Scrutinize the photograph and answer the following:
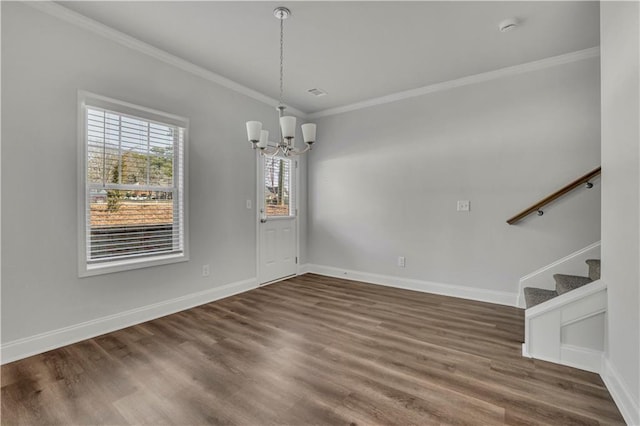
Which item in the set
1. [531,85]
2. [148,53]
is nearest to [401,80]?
[531,85]

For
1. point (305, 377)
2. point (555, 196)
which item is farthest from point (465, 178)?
point (305, 377)

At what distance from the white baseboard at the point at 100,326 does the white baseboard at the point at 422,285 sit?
1.71 m

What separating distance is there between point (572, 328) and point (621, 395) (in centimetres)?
52

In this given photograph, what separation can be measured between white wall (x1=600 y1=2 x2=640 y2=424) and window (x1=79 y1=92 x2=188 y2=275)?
11.9 feet

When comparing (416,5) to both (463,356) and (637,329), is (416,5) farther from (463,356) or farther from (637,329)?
(463,356)

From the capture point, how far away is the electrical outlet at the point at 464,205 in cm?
377

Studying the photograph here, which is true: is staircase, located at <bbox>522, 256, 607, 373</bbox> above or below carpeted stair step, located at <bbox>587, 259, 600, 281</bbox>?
below

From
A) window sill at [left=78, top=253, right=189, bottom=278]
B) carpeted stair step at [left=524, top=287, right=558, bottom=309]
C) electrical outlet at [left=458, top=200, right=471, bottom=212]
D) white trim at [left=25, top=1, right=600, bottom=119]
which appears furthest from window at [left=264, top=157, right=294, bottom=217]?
carpeted stair step at [left=524, top=287, right=558, bottom=309]

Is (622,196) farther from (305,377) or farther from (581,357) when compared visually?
(305,377)

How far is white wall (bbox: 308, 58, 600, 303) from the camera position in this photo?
126 inches

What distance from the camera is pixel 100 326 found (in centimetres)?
272

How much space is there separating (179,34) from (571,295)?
153 inches

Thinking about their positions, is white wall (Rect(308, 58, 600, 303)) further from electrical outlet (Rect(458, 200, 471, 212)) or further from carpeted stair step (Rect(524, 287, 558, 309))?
carpeted stair step (Rect(524, 287, 558, 309))

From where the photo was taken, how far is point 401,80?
3814 millimetres
